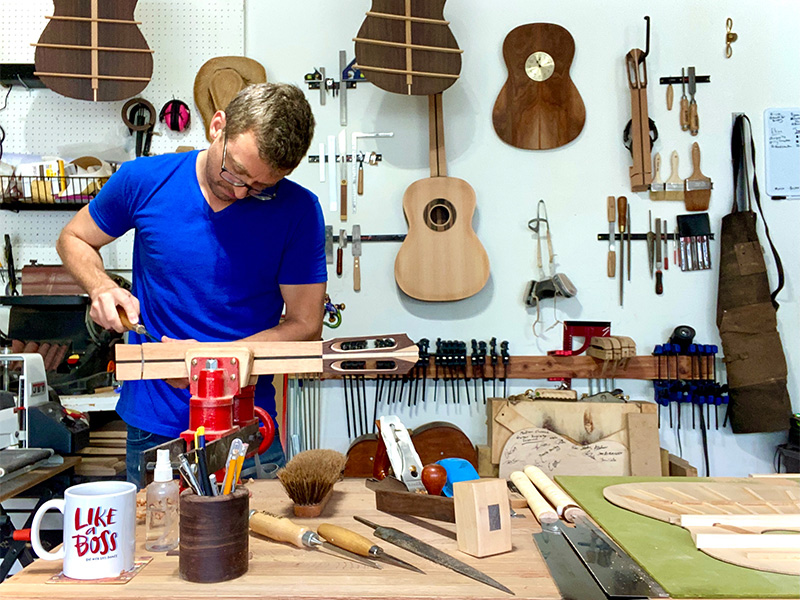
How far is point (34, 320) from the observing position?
10.9ft

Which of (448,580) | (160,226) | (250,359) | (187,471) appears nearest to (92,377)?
(160,226)

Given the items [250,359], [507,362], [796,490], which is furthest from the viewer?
[507,362]

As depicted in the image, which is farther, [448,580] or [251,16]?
[251,16]

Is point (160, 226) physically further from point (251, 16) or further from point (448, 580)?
point (251, 16)

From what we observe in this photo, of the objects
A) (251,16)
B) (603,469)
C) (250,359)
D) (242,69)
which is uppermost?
(251,16)

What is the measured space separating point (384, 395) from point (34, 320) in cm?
196

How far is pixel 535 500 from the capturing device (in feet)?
4.68

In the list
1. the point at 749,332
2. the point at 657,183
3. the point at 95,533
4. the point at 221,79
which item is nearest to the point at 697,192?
the point at 657,183

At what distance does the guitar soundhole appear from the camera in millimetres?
3822

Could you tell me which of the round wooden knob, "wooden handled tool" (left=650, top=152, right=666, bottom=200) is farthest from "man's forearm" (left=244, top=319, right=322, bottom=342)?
"wooden handled tool" (left=650, top=152, right=666, bottom=200)

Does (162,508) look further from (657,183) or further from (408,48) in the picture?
(657,183)

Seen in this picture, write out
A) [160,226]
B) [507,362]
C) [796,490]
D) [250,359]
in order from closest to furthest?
1. [250,359]
2. [796,490]
3. [160,226]
4. [507,362]

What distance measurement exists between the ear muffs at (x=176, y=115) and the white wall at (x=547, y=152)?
11 centimetres

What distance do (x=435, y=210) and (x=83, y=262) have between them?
7.65 ft
